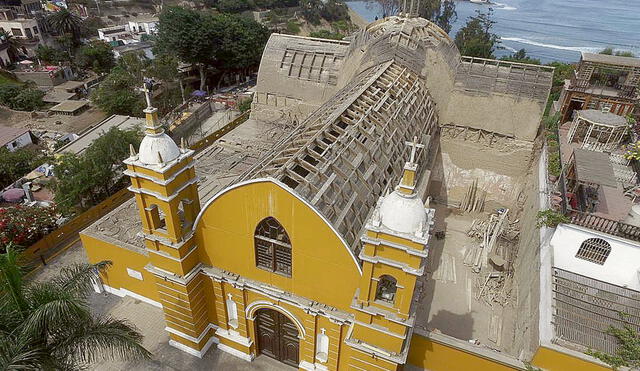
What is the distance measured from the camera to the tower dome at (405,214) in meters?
11.1

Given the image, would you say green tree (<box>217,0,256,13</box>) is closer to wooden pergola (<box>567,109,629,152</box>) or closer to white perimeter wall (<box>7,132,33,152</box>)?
white perimeter wall (<box>7,132,33,152</box>)

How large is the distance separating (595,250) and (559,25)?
159 meters

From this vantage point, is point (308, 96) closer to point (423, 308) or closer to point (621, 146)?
point (423, 308)

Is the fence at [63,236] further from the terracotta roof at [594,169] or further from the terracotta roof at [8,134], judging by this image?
the terracotta roof at [594,169]

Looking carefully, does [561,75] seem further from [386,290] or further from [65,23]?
[65,23]

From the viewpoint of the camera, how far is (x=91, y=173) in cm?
2695

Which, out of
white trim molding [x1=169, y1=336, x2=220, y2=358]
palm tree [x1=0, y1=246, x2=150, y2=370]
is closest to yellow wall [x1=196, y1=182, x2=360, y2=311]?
palm tree [x1=0, y1=246, x2=150, y2=370]

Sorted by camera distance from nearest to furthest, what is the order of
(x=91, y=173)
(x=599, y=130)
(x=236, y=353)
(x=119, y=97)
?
(x=236, y=353), (x=599, y=130), (x=91, y=173), (x=119, y=97)

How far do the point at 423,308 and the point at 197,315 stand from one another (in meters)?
12.4

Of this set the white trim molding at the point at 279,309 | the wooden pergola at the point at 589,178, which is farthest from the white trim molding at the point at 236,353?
Result: the wooden pergola at the point at 589,178

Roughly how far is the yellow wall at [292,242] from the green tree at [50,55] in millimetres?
69412

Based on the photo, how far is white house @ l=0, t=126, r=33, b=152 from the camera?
3938 cm

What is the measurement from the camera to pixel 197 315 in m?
17.2

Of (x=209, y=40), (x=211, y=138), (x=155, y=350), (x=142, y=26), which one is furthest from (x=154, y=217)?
(x=142, y=26)
